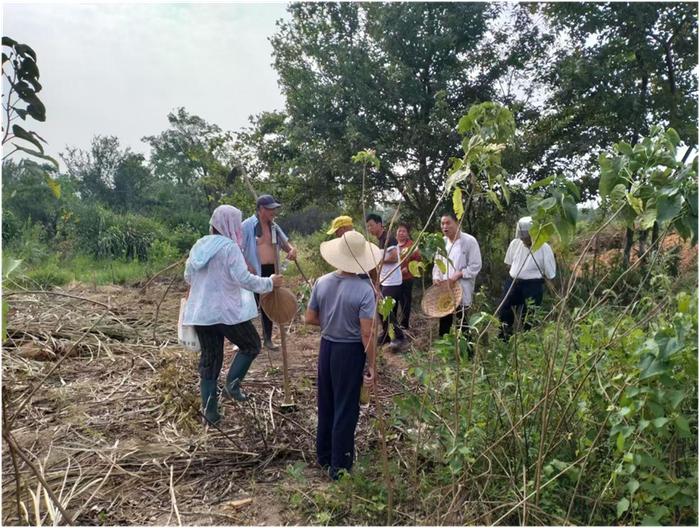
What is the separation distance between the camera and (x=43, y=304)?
637 cm

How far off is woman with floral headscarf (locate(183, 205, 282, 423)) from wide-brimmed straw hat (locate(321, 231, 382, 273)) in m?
0.72

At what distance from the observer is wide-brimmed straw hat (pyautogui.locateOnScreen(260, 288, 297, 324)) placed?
3857 mm

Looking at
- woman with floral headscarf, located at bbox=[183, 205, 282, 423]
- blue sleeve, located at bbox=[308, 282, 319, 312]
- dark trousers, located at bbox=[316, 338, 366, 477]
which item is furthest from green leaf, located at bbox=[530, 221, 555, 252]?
woman with floral headscarf, located at bbox=[183, 205, 282, 423]

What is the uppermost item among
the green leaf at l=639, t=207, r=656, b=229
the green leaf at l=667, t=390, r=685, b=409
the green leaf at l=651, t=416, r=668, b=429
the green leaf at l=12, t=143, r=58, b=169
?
the green leaf at l=12, t=143, r=58, b=169

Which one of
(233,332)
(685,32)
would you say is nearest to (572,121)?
(685,32)

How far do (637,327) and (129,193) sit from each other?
30658 millimetres

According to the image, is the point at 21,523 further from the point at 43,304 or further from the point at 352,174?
the point at 352,174

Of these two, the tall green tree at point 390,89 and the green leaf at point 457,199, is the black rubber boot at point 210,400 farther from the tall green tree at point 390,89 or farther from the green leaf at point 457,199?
the tall green tree at point 390,89

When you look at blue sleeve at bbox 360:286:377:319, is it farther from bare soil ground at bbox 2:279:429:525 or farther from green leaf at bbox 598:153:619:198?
green leaf at bbox 598:153:619:198

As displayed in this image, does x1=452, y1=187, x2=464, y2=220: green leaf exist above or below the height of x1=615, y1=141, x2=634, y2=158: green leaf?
Result: below

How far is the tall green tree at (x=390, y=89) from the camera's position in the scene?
26.6 feet

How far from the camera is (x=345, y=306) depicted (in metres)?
2.89

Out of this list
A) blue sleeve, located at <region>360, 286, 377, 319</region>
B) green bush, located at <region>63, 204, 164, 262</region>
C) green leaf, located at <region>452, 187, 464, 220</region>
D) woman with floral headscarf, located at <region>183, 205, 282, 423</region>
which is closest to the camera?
green leaf, located at <region>452, 187, 464, 220</region>

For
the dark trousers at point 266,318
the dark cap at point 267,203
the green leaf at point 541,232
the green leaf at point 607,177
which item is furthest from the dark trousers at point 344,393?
the dark trousers at point 266,318
